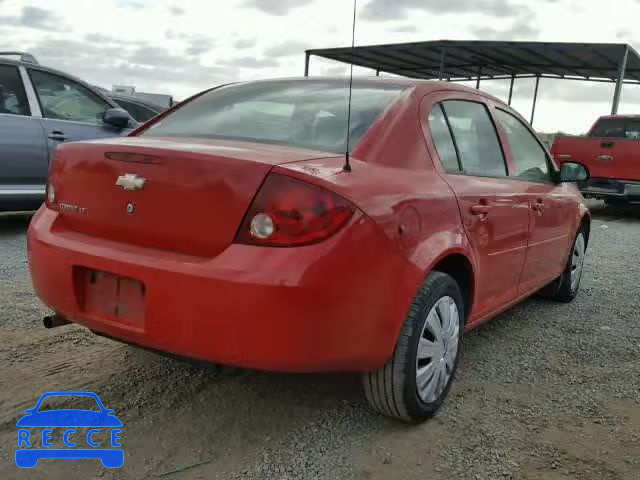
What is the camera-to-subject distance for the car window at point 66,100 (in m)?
5.84

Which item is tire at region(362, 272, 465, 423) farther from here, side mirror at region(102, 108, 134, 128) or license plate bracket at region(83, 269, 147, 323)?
side mirror at region(102, 108, 134, 128)

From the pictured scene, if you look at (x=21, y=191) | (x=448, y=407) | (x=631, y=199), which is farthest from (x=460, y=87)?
(x=631, y=199)

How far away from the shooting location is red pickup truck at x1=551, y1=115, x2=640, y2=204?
9602 mm

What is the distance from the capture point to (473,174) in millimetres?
2895

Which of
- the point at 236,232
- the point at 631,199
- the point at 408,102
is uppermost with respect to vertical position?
the point at 408,102

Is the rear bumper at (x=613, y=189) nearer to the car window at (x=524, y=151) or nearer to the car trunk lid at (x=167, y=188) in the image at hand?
the car window at (x=524, y=151)

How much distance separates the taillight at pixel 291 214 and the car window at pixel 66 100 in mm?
4668

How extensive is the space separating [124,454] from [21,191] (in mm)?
4229

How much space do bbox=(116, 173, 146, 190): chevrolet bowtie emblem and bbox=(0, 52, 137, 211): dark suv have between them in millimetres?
3932

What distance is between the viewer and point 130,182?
85.4 inches

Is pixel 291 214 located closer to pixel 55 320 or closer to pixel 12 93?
pixel 55 320

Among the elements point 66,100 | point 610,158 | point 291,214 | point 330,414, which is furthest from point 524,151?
point 610,158

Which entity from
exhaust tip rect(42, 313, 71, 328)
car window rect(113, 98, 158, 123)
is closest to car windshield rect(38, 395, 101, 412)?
exhaust tip rect(42, 313, 71, 328)

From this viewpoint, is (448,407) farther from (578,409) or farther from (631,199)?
(631,199)
